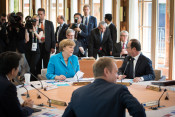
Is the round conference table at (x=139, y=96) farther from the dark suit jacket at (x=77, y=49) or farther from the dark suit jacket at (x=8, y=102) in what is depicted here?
the dark suit jacket at (x=77, y=49)

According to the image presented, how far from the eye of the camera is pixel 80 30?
27.7ft

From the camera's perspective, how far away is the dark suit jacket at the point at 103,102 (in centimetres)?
231

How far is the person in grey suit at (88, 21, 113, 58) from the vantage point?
27.2 ft

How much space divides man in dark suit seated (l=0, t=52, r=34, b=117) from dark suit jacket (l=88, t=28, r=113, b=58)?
531 cm

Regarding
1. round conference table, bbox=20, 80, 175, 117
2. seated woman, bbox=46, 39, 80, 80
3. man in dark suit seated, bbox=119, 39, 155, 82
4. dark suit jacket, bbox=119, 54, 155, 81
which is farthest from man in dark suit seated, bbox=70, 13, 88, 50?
round conference table, bbox=20, 80, 175, 117

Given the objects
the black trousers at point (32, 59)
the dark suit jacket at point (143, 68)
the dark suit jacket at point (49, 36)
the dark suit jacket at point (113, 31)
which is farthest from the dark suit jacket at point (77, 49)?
the dark suit jacket at point (143, 68)

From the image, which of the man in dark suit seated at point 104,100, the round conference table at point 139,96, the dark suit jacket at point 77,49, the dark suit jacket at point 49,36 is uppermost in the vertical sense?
the dark suit jacket at point 49,36

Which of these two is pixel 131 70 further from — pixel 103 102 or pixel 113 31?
pixel 113 31

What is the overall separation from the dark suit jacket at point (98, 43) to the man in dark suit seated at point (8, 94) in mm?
5310

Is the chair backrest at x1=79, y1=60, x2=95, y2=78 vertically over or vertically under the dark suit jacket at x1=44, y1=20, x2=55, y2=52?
under

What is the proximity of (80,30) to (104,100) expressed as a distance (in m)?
6.14

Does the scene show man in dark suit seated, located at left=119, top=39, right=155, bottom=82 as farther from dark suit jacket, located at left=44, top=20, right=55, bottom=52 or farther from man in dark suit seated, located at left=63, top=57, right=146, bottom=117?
dark suit jacket, located at left=44, top=20, right=55, bottom=52

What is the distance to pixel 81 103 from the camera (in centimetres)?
247

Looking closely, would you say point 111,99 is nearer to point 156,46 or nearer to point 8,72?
point 8,72
